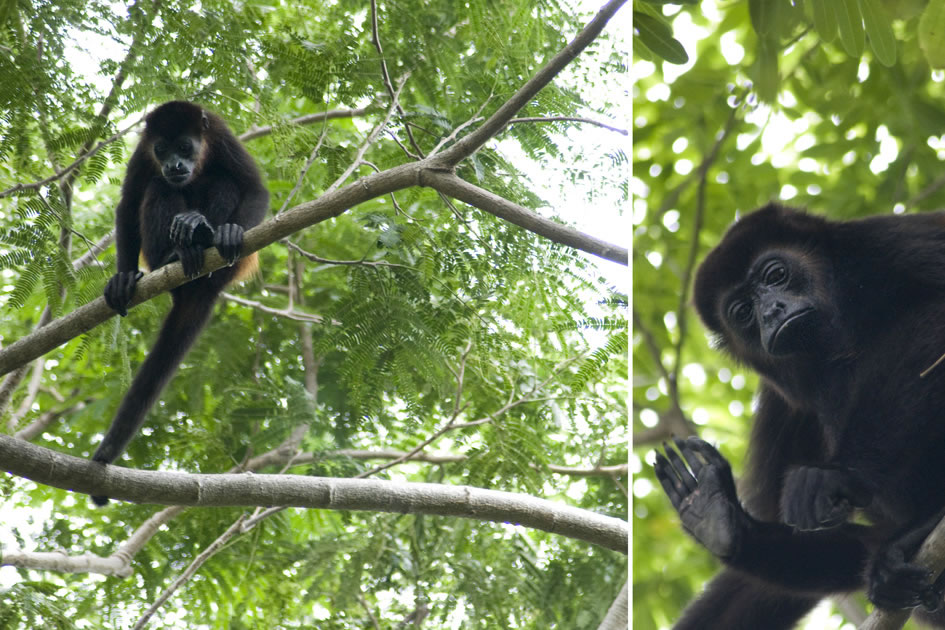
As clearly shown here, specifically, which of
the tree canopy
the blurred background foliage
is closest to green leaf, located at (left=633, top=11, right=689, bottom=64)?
the blurred background foliage

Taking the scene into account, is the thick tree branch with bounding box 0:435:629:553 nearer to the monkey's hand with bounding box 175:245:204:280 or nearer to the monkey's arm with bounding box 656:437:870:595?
the monkey's hand with bounding box 175:245:204:280

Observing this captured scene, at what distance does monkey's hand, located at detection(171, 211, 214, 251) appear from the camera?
2395 millimetres

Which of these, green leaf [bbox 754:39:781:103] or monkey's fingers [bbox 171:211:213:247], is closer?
green leaf [bbox 754:39:781:103]

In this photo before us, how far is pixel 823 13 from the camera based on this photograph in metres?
1.14

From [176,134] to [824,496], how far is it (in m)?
2.34

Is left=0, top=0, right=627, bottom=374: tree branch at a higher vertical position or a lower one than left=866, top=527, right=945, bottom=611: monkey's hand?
higher

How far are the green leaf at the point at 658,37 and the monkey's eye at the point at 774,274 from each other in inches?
13.4

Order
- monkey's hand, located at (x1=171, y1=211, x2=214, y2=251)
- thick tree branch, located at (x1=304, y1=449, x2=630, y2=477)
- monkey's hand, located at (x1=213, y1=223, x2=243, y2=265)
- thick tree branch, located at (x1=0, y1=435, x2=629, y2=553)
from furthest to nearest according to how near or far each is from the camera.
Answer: thick tree branch, located at (x1=304, y1=449, x2=630, y2=477) < monkey's hand, located at (x1=171, y1=211, x2=214, y2=251) < monkey's hand, located at (x1=213, y1=223, x2=243, y2=265) < thick tree branch, located at (x1=0, y1=435, x2=629, y2=553)

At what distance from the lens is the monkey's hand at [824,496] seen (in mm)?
966

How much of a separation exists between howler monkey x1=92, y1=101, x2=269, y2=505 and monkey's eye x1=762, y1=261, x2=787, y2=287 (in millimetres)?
1646

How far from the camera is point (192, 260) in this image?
227 cm

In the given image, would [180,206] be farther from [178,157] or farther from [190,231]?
[190,231]

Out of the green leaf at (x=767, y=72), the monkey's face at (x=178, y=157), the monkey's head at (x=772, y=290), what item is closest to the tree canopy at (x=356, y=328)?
the monkey's face at (x=178, y=157)

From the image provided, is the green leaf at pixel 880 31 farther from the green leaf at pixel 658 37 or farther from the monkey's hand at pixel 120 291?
the monkey's hand at pixel 120 291
